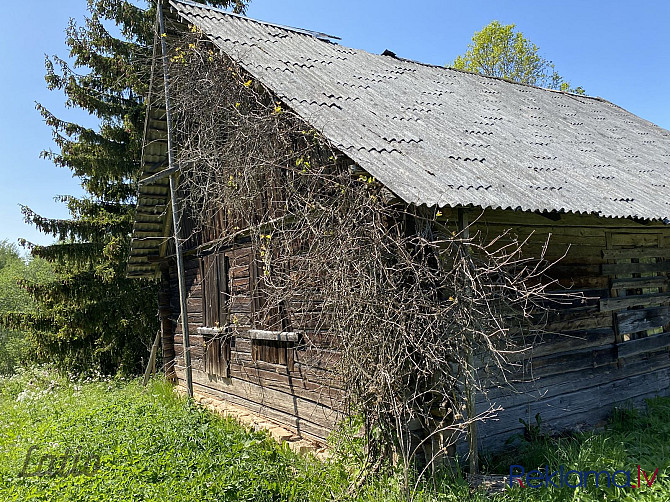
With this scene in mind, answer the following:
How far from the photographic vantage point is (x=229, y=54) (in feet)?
22.4

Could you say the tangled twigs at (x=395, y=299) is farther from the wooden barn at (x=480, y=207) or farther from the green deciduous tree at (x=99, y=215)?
the green deciduous tree at (x=99, y=215)

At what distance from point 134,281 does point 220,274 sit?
7137 mm

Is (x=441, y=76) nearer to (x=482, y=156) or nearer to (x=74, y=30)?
(x=482, y=156)

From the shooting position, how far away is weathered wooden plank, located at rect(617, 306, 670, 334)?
6770 mm

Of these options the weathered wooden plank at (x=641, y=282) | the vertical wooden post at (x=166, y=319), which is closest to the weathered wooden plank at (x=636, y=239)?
the weathered wooden plank at (x=641, y=282)

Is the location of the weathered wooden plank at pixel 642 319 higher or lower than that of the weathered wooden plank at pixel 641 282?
lower

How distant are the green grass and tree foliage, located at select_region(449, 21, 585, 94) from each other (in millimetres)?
23391

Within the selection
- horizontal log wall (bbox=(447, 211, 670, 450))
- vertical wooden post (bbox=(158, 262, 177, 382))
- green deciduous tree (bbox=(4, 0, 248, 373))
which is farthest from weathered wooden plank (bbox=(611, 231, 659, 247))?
green deciduous tree (bbox=(4, 0, 248, 373))

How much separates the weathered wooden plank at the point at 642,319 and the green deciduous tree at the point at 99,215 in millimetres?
11679

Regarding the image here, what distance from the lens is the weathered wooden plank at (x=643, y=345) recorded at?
Answer: 6742mm

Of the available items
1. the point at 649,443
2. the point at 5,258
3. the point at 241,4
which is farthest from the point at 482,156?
the point at 5,258

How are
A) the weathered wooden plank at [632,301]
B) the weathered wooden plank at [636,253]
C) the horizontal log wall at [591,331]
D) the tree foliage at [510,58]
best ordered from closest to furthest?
the horizontal log wall at [591,331]
the weathered wooden plank at [632,301]
the weathered wooden plank at [636,253]
the tree foliage at [510,58]

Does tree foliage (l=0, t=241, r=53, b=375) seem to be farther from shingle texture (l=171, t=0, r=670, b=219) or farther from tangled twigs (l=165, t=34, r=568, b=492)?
tangled twigs (l=165, t=34, r=568, b=492)

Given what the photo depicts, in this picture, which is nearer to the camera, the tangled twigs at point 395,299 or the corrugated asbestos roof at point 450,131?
the tangled twigs at point 395,299
